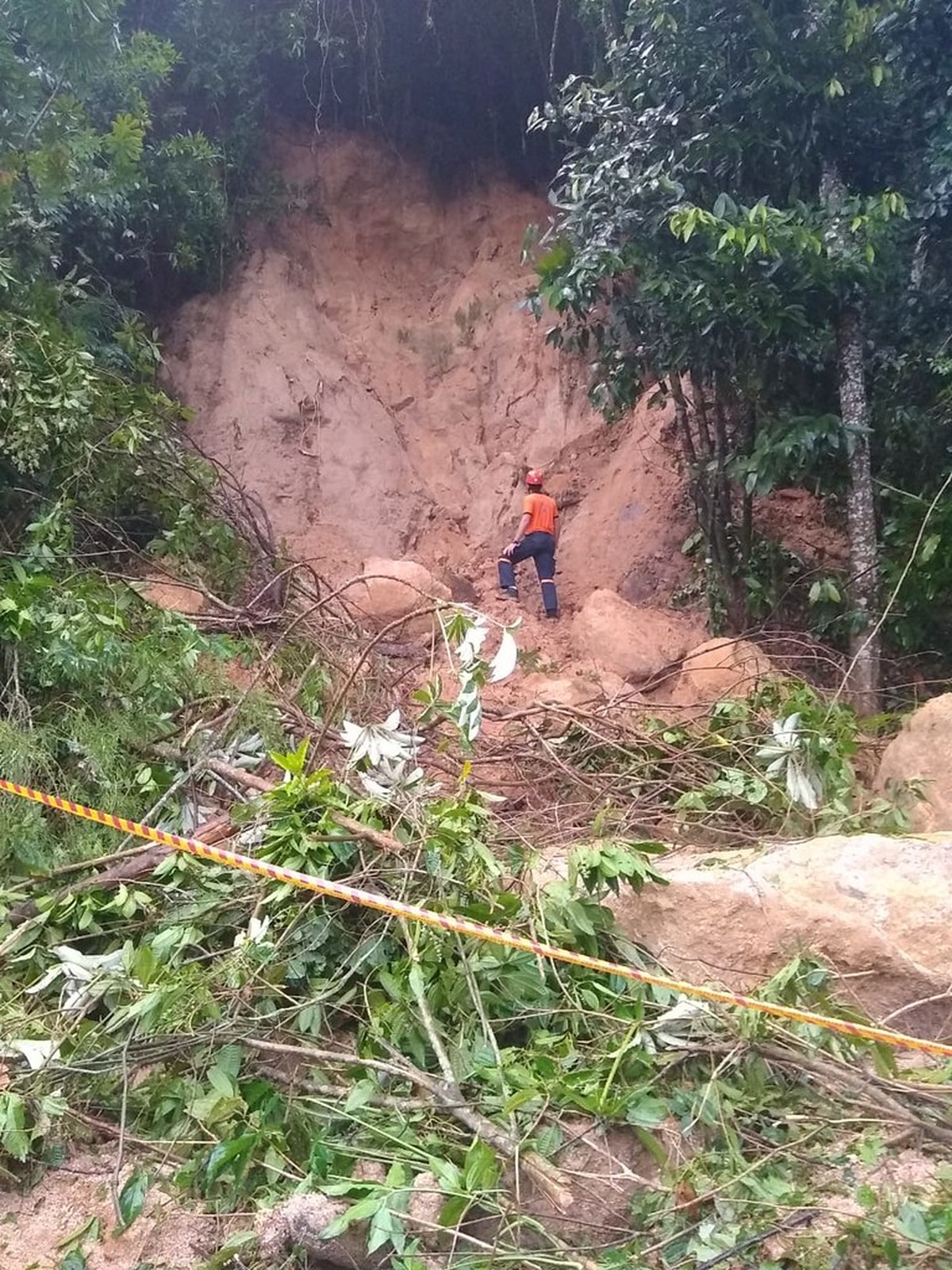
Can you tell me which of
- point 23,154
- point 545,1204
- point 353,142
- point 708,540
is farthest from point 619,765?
point 353,142

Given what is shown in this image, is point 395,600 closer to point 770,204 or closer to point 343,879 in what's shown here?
point 770,204

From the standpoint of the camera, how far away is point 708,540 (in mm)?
6305

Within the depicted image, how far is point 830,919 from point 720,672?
99.2 inches

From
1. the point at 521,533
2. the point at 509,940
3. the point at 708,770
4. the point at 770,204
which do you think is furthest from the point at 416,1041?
the point at 521,533

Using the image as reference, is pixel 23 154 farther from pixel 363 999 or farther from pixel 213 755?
pixel 363 999

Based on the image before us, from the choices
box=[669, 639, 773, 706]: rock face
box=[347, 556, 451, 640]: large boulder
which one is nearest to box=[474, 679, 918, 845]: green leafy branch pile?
box=[669, 639, 773, 706]: rock face

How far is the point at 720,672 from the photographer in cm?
525

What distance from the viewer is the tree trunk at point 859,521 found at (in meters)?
5.21

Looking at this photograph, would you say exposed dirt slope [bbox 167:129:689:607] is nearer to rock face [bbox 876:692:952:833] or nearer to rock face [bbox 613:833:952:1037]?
rock face [bbox 876:692:952:833]

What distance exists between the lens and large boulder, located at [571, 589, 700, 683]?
6191 millimetres

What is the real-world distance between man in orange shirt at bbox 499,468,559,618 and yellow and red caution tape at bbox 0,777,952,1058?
14.5ft

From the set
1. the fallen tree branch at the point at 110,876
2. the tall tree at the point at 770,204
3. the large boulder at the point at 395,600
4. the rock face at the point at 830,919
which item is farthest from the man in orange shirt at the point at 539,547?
the fallen tree branch at the point at 110,876

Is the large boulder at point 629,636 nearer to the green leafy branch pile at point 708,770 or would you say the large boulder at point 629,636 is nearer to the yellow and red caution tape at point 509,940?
the green leafy branch pile at point 708,770

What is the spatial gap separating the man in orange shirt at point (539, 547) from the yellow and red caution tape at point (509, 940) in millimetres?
4421
